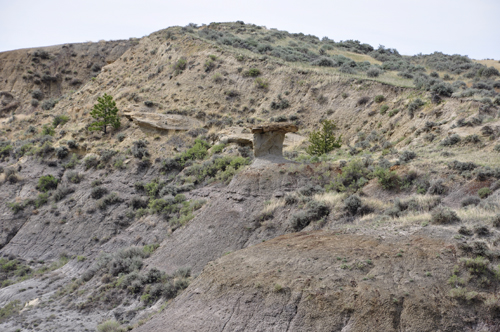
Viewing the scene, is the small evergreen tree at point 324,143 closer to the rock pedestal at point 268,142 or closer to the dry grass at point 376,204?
the rock pedestal at point 268,142

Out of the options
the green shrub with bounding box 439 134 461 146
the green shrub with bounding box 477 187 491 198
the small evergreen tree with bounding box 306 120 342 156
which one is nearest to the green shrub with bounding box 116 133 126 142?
the small evergreen tree with bounding box 306 120 342 156

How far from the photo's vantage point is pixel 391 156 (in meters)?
19.3

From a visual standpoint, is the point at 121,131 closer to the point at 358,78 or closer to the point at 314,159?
the point at 314,159

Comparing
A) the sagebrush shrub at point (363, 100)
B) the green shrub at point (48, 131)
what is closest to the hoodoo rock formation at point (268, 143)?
the sagebrush shrub at point (363, 100)

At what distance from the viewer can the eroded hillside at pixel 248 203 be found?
938 cm

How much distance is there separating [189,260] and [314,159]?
9.47 meters

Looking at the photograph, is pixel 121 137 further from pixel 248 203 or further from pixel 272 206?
pixel 272 206

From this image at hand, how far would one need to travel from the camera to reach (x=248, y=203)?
17688mm

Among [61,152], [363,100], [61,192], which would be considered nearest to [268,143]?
[363,100]

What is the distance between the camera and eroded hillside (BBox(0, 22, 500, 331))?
30.8 feet

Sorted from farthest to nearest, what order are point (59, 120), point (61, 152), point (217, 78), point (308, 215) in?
point (59, 120) < point (217, 78) < point (61, 152) < point (308, 215)

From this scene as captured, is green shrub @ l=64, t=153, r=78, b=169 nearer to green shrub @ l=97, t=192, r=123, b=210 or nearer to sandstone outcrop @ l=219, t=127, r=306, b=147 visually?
green shrub @ l=97, t=192, r=123, b=210

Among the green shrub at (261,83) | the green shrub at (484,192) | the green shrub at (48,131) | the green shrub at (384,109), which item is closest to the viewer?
the green shrub at (484,192)

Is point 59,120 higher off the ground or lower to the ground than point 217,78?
lower
